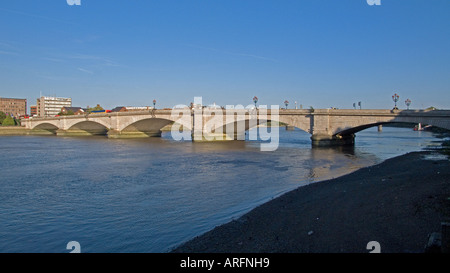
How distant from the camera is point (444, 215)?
7.39 meters

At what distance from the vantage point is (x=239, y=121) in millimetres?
51531

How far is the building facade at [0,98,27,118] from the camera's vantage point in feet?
542

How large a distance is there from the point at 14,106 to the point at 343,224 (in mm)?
194154

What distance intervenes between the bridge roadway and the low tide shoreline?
28505 mm

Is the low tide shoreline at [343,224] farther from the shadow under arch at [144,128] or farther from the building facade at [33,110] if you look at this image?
the building facade at [33,110]

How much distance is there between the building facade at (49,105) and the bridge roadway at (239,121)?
100259 mm

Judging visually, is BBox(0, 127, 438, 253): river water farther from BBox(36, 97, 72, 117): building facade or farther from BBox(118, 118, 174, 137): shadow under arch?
BBox(36, 97, 72, 117): building facade

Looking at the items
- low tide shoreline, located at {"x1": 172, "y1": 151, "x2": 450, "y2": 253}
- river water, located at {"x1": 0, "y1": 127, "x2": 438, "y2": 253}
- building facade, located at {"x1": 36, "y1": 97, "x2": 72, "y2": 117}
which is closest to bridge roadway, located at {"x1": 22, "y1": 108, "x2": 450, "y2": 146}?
river water, located at {"x1": 0, "y1": 127, "x2": 438, "y2": 253}

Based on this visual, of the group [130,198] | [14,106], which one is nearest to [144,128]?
[130,198]

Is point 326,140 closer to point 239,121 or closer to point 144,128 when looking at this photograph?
point 239,121

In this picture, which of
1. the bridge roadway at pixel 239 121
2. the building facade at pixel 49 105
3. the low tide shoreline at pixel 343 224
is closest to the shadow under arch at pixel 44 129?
the bridge roadway at pixel 239 121

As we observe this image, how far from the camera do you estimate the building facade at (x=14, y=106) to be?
165 m

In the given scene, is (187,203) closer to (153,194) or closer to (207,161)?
(153,194)
